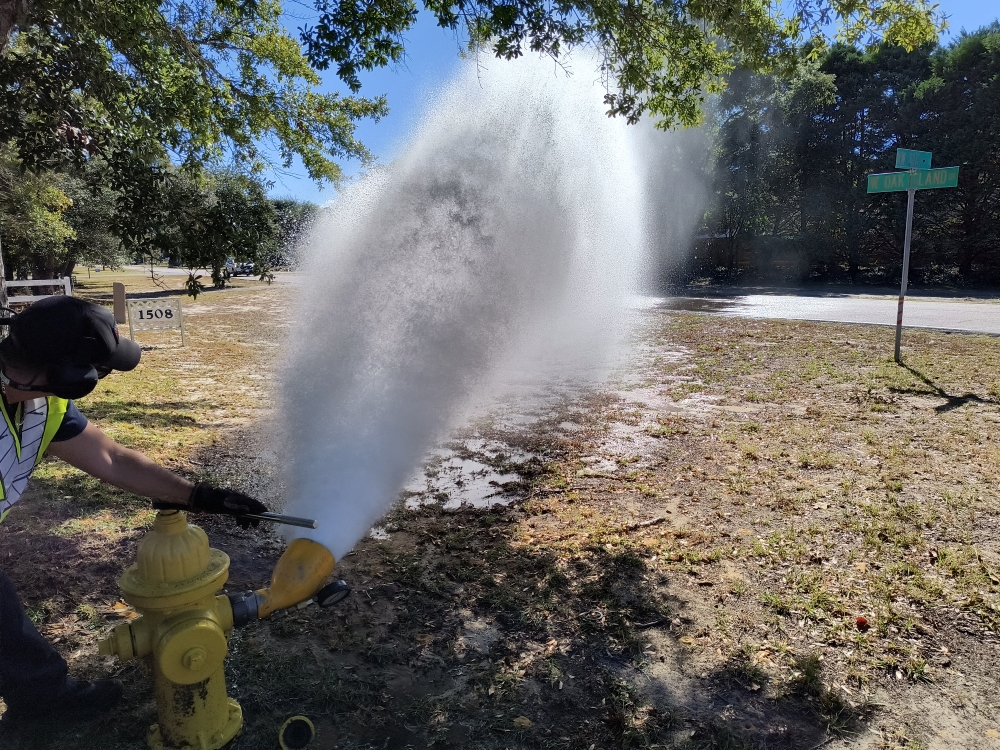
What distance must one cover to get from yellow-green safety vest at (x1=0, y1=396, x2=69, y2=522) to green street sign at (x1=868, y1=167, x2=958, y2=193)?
1013 centimetres

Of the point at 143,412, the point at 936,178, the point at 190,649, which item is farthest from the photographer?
the point at 936,178

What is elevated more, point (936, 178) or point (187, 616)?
point (936, 178)

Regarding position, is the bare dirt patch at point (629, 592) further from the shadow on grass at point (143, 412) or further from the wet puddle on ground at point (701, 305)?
the wet puddle on ground at point (701, 305)

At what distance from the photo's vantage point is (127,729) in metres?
2.60

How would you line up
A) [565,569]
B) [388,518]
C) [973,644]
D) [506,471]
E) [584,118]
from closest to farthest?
[973,644]
[565,569]
[388,518]
[506,471]
[584,118]

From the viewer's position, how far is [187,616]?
7.11 feet

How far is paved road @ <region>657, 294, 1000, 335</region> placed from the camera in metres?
14.8

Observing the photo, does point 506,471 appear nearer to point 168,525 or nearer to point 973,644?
point 973,644

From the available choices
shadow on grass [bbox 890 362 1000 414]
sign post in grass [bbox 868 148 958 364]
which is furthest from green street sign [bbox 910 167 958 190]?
shadow on grass [bbox 890 362 1000 414]

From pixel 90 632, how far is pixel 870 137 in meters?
38.9

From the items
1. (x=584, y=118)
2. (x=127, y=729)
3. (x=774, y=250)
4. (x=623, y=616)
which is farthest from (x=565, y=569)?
(x=774, y=250)

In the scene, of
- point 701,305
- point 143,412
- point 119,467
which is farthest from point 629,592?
point 701,305

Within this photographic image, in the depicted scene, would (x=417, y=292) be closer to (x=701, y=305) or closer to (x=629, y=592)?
(x=629, y=592)

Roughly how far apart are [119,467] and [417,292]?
3.75m
